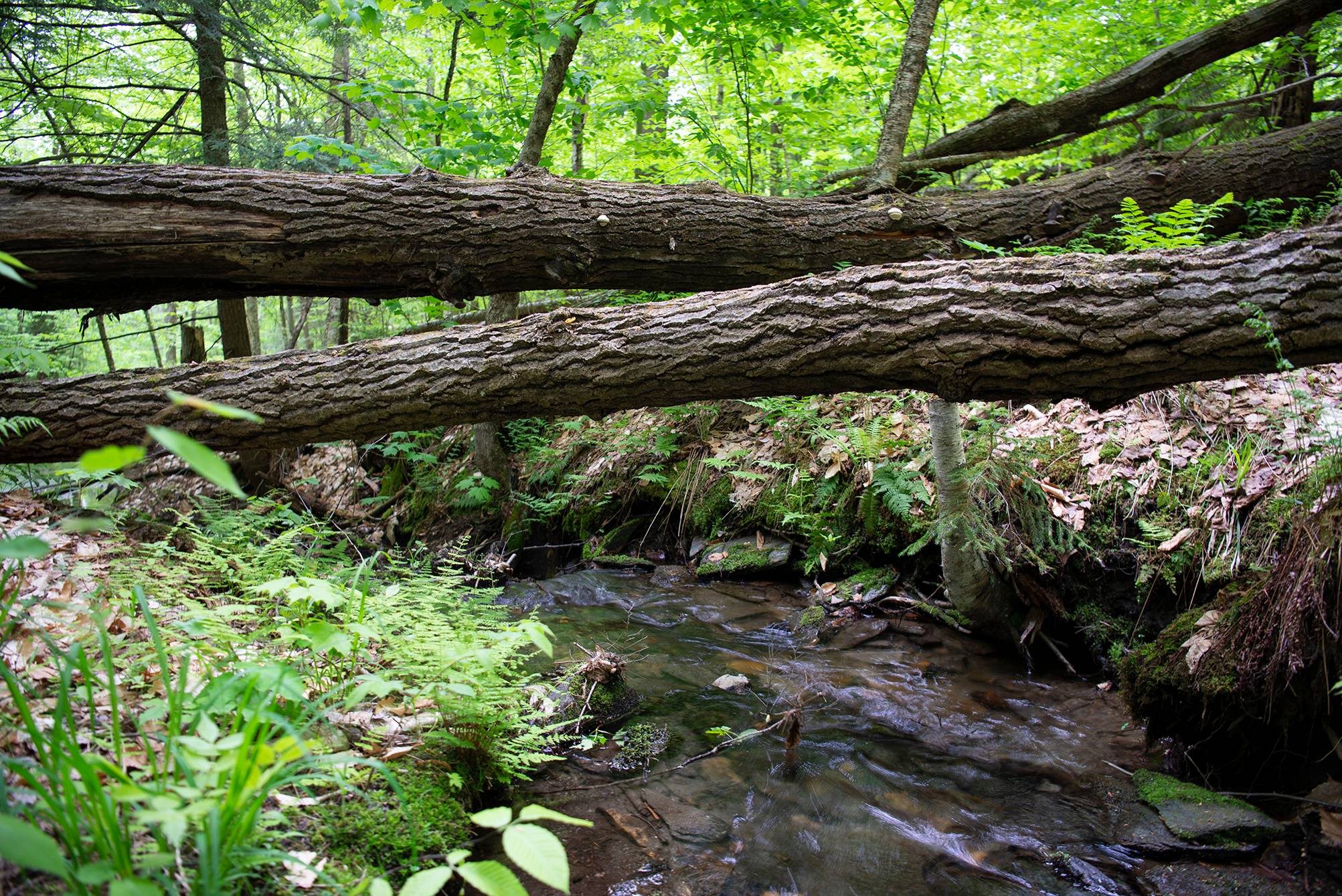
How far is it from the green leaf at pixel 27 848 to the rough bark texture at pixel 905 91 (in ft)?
22.5

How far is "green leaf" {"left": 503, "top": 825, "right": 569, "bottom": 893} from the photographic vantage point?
1.43m

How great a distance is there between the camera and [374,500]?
28.3 feet

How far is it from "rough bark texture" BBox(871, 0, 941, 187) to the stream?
4342 millimetres

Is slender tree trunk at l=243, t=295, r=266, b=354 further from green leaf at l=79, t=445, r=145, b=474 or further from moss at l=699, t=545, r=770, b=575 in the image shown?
green leaf at l=79, t=445, r=145, b=474

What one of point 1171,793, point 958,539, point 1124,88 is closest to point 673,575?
point 958,539

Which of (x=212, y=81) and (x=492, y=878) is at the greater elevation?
(x=212, y=81)

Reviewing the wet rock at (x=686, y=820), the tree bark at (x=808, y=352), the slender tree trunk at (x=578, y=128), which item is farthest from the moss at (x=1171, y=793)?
the slender tree trunk at (x=578, y=128)

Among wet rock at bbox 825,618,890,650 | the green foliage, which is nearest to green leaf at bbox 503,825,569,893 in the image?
wet rock at bbox 825,618,890,650

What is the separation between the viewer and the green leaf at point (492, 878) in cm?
146

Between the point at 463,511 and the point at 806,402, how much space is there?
3.91 metres

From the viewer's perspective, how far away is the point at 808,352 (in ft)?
12.2

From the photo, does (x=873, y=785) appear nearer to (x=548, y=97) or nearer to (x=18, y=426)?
(x=18, y=426)

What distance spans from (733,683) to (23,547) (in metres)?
3.72

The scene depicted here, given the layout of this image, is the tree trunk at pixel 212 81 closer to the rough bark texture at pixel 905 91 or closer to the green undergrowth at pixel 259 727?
the green undergrowth at pixel 259 727
